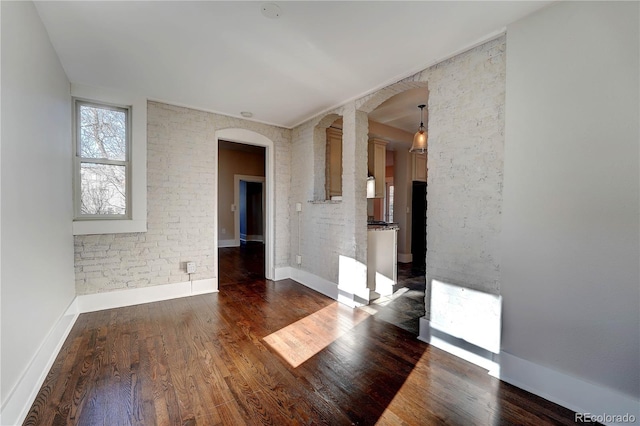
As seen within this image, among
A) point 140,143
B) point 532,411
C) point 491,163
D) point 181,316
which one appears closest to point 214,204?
point 140,143

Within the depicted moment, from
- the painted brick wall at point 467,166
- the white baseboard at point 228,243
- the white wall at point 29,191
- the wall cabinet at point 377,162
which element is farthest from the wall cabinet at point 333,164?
the white baseboard at point 228,243

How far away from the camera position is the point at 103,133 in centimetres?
349

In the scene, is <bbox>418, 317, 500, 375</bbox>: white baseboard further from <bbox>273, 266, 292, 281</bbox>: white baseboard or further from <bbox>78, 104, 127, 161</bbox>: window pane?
<bbox>78, 104, 127, 161</bbox>: window pane

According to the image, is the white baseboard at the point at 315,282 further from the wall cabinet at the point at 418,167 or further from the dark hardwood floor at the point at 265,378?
the wall cabinet at the point at 418,167

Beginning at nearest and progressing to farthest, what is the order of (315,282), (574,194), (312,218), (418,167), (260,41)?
(574,194), (260,41), (315,282), (312,218), (418,167)

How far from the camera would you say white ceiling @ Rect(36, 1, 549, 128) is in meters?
1.98

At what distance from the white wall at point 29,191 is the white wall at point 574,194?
330 centimetres

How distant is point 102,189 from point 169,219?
85 centimetres

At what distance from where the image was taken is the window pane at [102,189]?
132 inches

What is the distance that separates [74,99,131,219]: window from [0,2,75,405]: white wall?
2.08 ft

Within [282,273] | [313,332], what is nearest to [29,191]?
[313,332]

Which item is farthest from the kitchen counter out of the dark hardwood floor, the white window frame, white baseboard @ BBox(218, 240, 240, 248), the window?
white baseboard @ BBox(218, 240, 240, 248)

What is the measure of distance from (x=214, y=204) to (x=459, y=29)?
368 cm

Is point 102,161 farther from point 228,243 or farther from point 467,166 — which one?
point 228,243
